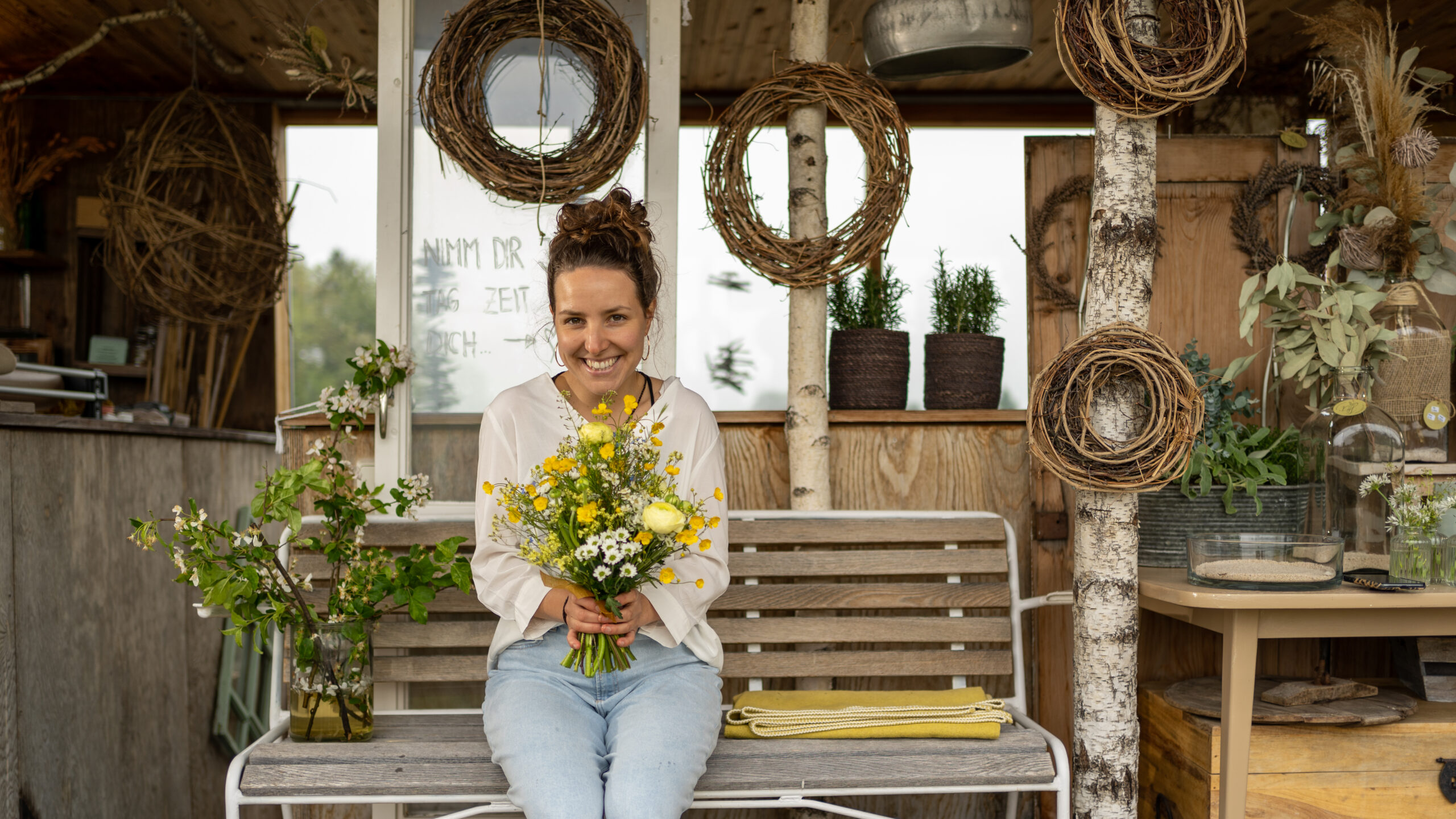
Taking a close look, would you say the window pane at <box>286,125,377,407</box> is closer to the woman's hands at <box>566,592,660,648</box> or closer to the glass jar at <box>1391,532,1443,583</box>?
the woman's hands at <box>566,592,660,648</box>

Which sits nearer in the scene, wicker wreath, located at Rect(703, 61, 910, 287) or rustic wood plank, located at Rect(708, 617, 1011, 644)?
rustic wood plank, located at Rect(708, 617, 1011, 644)

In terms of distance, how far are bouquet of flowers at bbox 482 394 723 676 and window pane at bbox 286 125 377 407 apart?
2.68m

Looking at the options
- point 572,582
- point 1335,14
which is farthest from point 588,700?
point 1335,14

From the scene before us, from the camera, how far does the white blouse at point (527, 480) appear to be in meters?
1.94

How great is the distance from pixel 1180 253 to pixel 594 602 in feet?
6.48

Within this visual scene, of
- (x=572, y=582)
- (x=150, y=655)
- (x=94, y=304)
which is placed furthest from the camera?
(x=94, y=304)

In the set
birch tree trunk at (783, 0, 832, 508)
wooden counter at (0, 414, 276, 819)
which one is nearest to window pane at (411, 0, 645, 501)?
birch tree trunk at (783, 0, 832, 508)

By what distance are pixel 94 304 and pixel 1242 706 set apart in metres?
5.01

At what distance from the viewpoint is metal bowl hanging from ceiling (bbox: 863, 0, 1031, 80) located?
2.47 meters

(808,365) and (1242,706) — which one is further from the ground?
(808,365)

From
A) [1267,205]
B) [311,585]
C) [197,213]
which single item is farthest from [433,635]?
[1267,205]

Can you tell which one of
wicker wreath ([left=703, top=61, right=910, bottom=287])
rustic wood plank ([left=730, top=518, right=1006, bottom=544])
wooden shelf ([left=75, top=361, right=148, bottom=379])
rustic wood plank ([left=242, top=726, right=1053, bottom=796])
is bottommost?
rustic wood plank ([left=242, top=726, right=1053, bottom=796])

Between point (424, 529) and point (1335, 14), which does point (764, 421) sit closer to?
point (424, 529)

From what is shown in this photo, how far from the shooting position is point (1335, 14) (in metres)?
2.67
